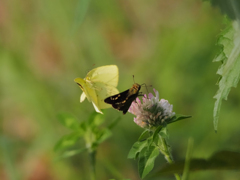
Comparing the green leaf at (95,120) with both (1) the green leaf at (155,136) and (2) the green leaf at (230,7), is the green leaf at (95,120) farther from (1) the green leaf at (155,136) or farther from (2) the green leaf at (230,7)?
(2) the green leaf at (230,7)

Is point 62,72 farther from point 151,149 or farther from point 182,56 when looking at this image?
point 151,149

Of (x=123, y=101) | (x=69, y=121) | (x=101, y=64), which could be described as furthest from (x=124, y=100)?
(x=101, y=64)

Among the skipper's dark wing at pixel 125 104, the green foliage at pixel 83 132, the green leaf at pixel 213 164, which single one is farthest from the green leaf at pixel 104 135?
the green leaf at pixel 213 164

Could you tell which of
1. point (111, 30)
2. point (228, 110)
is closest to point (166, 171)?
point (228, 110)

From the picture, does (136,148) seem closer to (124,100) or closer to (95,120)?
(124,100)

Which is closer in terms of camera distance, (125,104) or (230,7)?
(230,7)
